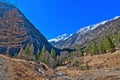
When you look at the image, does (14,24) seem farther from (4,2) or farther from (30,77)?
(4,2)

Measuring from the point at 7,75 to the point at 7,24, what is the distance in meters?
28.2

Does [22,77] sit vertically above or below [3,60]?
below

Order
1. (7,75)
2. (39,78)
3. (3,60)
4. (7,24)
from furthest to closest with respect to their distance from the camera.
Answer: (7,24) → (3,60) → (39,78) → (7,75)

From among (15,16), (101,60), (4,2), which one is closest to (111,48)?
(101,60)

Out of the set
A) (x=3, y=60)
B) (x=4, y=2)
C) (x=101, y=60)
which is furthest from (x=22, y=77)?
(x=101, y=60)

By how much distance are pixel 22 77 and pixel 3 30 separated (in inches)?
1229

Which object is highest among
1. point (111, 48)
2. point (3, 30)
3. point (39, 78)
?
point (111, 48)

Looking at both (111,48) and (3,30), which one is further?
(111,48)

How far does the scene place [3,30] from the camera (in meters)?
64.1

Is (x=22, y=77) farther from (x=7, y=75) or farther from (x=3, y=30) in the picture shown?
(x=3, y=30)

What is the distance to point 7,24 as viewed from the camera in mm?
61156

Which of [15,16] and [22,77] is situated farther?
[15,16]

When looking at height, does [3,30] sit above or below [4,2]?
above

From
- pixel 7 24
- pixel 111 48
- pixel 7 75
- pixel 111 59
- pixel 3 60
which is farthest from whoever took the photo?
pixel 111 48
